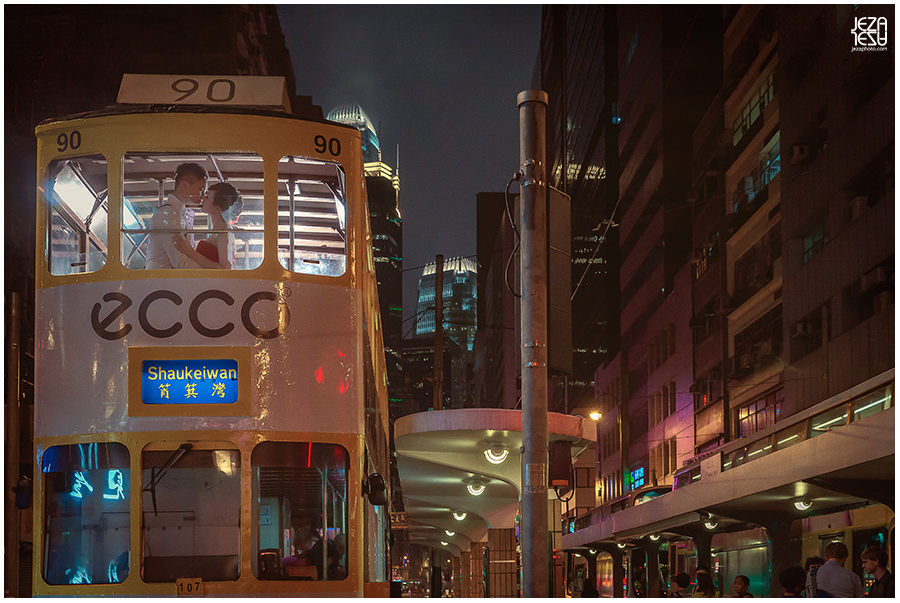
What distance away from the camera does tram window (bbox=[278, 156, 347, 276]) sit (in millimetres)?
8289

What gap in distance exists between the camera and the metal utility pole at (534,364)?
26.6 feet

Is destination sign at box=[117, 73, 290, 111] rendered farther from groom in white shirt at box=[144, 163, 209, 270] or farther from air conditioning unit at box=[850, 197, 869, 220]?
air conditioning unit at box=[850, 197, 869, 220]

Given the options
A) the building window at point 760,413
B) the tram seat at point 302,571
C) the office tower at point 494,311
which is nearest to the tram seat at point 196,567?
the tram seat at point 302,571

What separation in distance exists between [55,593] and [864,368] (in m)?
24.5

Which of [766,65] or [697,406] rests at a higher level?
[766,65]

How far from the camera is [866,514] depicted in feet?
87.1

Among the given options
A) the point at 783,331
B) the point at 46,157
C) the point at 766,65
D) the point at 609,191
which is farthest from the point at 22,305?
the point at 609,191

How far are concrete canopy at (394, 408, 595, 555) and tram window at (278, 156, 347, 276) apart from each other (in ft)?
9.02

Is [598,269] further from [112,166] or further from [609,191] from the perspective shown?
[112,166]

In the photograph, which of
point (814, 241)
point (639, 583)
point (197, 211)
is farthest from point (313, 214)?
point (639, 583)

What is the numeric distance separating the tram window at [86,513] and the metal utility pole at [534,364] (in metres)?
3.07

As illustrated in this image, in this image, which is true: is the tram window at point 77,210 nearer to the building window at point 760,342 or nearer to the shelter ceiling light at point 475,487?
the shelter ceiling light at point 475,487

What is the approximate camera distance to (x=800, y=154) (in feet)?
108

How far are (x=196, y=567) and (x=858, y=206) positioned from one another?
2519 centimetres
